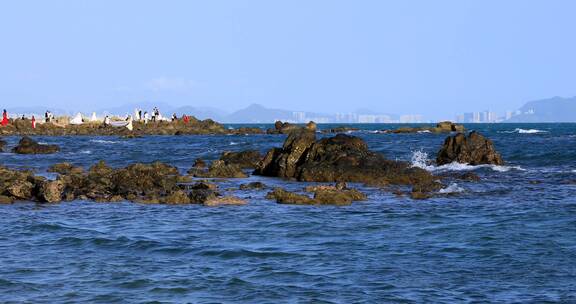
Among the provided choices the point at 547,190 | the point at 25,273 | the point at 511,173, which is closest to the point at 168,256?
the point at 25,273

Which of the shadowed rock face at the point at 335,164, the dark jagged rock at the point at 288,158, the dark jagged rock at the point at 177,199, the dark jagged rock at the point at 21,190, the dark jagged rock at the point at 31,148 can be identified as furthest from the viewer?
the dark jagged rock at the point at 31,148

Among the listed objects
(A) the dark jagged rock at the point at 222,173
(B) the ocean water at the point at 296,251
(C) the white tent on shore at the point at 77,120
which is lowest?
(B) the ocean water at the point at 296,251

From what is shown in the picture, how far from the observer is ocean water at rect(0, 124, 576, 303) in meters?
14.1

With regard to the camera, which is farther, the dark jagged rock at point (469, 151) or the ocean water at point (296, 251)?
the dark jagged rock at point (469, 151)

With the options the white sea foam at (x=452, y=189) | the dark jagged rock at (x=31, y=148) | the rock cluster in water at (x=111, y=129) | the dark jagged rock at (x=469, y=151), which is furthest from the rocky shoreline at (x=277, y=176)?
the rock cluster in water at (x=111, y=129)

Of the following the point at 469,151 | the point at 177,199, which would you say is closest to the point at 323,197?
the point at 177,199

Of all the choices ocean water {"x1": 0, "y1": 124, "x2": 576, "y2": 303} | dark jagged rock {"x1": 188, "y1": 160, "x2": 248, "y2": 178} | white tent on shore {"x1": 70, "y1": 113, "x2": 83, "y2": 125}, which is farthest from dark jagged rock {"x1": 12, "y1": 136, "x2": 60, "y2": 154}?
white tent on shore {"x1": 70, "y1": 113, "x2": 83, "y2": 125}

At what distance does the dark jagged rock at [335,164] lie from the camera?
34438mm

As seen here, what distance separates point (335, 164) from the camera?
36.3 meters

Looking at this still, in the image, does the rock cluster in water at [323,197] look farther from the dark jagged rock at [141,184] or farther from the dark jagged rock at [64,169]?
the dark jagged rock at [64,169]

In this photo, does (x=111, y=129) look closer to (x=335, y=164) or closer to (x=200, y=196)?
(x=335, y=164)

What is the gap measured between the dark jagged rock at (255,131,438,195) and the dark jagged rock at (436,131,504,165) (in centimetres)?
707

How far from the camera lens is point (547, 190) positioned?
30.4 metres

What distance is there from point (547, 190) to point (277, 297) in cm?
1963
